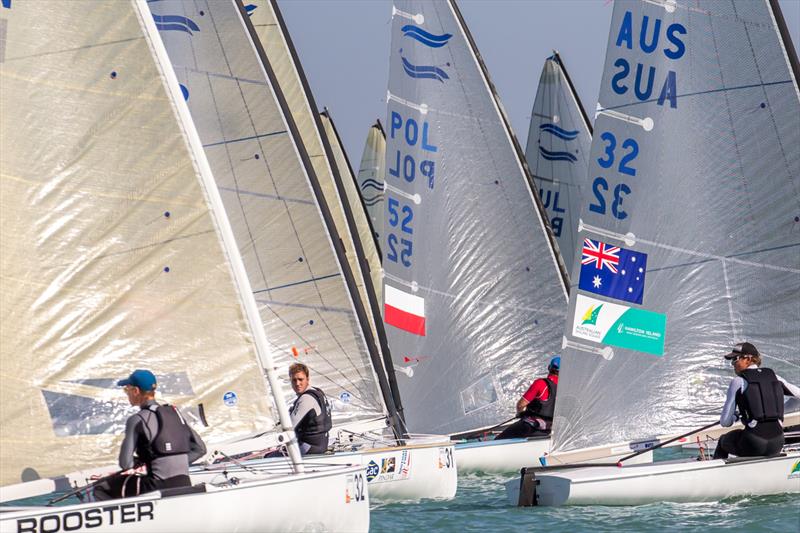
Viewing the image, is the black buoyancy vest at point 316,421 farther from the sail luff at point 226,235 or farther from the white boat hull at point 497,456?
the white boat hull at point 497,456

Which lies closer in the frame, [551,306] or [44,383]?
[44,383]

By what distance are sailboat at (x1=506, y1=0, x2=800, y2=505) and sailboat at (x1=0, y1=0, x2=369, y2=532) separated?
4.32 metres

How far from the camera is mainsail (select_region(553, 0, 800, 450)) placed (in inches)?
530

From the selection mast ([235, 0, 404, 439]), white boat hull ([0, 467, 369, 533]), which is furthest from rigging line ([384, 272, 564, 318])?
white boat hull ([0, 467, 369, 533])

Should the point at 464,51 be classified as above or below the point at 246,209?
above

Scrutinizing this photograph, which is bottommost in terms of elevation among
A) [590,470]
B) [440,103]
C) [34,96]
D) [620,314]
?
[590,470]

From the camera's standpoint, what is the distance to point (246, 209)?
17172 mm

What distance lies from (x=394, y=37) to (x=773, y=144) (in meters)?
8.16

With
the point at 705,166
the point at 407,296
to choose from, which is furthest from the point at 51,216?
the point at 407,296

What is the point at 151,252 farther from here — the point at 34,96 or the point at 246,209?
the point at 246,209

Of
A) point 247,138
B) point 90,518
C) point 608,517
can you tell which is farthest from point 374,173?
point 90,518

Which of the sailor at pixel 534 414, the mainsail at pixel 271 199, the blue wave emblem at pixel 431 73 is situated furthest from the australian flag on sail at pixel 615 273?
the blue wave emblem at pixel 431 73

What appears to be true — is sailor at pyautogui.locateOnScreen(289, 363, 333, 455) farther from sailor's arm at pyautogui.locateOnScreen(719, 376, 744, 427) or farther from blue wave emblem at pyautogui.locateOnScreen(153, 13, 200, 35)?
blue wave emblem at pyautogui.locateOnScreen(153, 13, 200, 35)

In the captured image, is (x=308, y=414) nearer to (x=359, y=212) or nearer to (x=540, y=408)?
(x=540, y=408)
